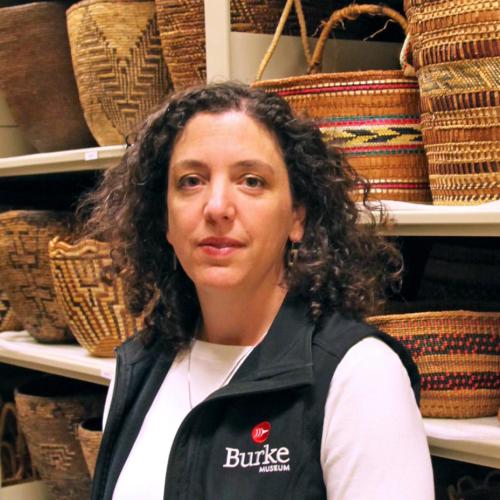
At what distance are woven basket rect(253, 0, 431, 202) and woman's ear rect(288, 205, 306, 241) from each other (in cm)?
15

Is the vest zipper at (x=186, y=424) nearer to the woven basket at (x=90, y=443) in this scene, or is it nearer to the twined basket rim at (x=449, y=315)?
the twined basket rim at (x=449, y=315)

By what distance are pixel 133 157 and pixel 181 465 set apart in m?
0.52

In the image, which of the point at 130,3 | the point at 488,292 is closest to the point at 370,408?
the point at 488,292

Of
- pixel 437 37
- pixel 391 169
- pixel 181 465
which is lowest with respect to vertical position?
pixel 181 465

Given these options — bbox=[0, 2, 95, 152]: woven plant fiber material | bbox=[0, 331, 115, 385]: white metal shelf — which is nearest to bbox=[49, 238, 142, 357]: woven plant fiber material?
bbox=[0, 331, 115, 385]: white metal shelf

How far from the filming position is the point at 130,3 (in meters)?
2.10

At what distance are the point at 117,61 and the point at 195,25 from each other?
0.30 m

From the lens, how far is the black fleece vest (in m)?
1.28

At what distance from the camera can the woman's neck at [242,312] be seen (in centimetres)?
143

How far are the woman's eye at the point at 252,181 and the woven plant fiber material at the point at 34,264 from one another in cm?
111

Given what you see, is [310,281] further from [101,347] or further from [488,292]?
[101,347]

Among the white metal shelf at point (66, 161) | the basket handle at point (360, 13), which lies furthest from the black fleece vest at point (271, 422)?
the white metal shelf at point (66, 161)

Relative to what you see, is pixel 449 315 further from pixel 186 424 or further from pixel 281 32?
pixel 281 32

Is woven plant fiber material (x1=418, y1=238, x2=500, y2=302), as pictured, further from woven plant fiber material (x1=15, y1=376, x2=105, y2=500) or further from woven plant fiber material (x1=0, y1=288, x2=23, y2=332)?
woven plant fiber material (x1=0, y1=288, x2=23, y2=332)
